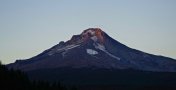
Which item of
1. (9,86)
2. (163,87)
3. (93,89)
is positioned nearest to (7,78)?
(9,86)

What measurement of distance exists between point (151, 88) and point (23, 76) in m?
99.2

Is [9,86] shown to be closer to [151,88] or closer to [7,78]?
[7,78]

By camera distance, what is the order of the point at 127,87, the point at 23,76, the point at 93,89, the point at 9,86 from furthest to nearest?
the point at 127,87 → the point at 93,89 → the point at 23,76 → the point at 9,86

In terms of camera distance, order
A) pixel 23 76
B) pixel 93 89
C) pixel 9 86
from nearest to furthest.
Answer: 1. pixel 9 86
2. pixel 23 76
3. pixel 93 89

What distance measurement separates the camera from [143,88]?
559ft

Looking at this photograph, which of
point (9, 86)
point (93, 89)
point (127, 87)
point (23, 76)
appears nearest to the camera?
point (9, 86)

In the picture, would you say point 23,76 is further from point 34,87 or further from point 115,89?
point 115,89

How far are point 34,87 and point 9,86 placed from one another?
5.29m

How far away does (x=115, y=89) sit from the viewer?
169625mm

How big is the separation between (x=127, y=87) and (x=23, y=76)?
105 m

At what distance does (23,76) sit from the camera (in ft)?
245

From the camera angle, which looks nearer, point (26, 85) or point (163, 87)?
point (26, 85)

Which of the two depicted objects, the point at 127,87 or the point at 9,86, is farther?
the point at 127,87

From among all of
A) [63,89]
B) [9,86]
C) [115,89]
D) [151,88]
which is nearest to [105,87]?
[115,89]
